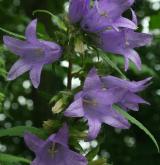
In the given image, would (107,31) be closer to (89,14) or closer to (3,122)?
(89,14)

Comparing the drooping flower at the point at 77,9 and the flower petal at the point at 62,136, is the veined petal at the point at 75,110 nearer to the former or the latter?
the flower petal at the point at 62,136

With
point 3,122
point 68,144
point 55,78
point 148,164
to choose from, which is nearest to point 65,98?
point 68,144

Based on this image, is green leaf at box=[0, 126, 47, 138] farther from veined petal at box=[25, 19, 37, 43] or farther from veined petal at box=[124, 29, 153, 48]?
veined petal at box=[124, 29, 153, 48]

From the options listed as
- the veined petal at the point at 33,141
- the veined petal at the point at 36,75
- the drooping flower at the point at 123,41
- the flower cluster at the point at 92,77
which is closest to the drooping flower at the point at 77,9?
the flower cluster at the point at 92,77

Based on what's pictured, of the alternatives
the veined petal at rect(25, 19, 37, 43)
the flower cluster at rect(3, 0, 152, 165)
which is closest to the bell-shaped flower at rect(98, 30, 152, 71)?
the flower cluster at rect(3, 0, 152, 165)

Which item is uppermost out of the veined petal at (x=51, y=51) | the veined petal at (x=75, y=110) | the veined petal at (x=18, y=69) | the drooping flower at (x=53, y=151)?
the veined petal at (x=51, y=51)

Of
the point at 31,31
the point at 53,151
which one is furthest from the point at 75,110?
the point at 31,31

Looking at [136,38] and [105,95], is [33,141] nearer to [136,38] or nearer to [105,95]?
[105,95]
